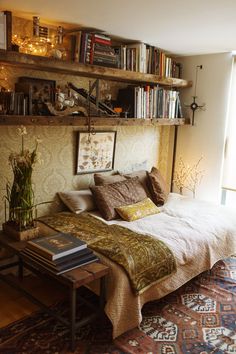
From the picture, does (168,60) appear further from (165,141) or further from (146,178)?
(146,178)

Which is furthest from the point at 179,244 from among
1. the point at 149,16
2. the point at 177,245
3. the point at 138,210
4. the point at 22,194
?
the point at 149,16

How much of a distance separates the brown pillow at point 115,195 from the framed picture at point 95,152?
31cm

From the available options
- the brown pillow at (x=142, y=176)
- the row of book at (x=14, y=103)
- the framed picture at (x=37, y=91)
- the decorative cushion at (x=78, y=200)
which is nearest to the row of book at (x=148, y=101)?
the brown pillow at (x=142, y=176)

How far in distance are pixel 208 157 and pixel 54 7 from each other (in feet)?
8.09

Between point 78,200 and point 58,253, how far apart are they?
1015 millimetres

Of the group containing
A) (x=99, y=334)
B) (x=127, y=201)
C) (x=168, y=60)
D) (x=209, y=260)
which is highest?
(x=168, y=60)

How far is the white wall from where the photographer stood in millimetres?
3752

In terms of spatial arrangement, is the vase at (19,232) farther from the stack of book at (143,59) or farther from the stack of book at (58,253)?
the stack of book at (143,59)

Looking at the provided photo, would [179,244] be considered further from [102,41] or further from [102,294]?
[102,41]

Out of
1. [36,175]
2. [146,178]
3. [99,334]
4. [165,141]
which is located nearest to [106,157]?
[146,178]

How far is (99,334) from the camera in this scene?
219 centimetres

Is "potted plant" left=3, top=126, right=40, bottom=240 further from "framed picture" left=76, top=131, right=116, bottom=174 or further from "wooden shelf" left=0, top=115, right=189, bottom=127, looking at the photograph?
"framed picture" left=76, top=131, right=116, bottom=174

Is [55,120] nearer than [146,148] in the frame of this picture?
Yes

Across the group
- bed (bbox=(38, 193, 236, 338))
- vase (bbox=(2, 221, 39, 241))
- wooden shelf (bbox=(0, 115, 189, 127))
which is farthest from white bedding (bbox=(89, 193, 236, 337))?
wooden shelf (bbox=(0, 115, 189, 127))
